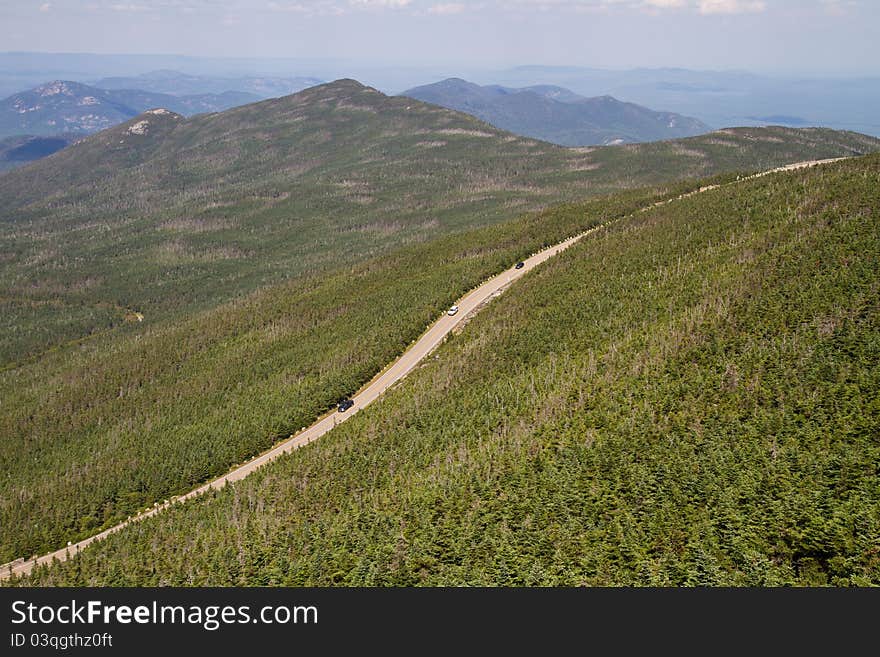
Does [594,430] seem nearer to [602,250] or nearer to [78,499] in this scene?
[602,250]

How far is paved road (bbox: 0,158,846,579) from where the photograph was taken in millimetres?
79319

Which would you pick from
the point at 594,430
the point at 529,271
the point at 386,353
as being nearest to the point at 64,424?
the point at 386,353

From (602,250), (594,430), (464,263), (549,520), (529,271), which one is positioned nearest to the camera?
(549,520)

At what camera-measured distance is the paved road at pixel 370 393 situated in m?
79.3

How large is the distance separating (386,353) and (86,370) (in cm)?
9547

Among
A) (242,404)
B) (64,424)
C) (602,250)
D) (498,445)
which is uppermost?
(602,250)

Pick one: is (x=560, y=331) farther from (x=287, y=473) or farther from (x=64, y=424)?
(x=64, y=424)

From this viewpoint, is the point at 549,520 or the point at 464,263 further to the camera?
the point at 464,263

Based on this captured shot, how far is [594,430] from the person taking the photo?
212 feet

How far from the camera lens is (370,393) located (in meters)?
100

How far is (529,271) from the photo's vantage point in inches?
5074

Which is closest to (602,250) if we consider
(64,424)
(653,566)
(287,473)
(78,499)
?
(287,473)

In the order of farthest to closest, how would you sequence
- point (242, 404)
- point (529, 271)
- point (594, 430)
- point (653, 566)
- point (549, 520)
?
point (529, 271) < point (242, 404) < point (594, 430) < point (549, 520) < point (653, 566)

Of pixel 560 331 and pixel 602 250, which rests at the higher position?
pixel 602 250
